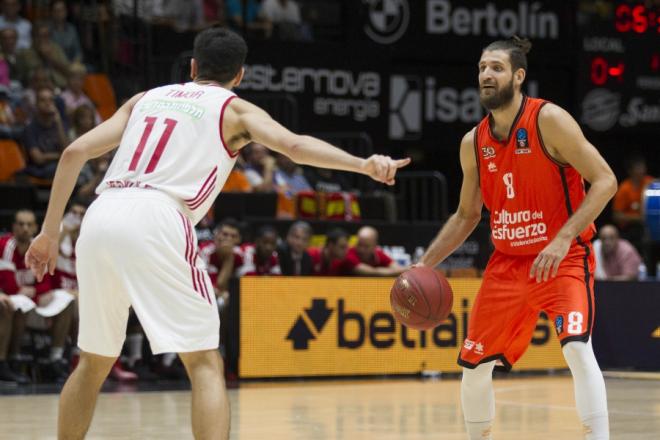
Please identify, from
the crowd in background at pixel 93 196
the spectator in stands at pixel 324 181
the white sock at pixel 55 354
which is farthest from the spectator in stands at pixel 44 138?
the spectator in stands at pixel 324 181

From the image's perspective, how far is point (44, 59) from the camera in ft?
47.2

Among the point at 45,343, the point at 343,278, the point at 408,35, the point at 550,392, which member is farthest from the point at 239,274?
the point at 408,35

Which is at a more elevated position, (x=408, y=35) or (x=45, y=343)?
(x=408, y=35)

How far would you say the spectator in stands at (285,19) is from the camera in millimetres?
16391

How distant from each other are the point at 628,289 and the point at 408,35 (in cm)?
575

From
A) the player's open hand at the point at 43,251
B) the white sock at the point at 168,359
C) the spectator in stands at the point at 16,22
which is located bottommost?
the white sock at the point at 168,359

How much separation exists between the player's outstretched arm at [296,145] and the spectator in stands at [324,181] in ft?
32.2

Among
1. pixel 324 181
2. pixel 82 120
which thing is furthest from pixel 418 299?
pixel 324 181

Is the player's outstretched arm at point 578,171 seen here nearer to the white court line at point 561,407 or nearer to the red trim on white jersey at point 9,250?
the white court line at point 561,407

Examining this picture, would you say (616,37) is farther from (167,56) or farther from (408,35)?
(167,56)

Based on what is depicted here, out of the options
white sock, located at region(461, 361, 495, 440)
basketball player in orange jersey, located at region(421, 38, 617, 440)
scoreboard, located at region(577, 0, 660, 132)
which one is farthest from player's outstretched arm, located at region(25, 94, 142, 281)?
scoreboard, located at region(577, 0, 660, 132)

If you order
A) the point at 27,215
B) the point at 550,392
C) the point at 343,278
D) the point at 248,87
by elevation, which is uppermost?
the point at 248,87

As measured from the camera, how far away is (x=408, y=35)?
55.6 ft

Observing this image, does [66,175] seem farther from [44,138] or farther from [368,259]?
[44,138]
